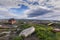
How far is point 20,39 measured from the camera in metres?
5.03

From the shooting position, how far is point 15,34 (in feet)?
16.9

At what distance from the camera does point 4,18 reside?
17.5 ft

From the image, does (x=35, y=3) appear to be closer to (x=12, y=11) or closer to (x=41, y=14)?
(x=41, y=14)

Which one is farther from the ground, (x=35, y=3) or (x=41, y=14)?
(x=35, y=3)

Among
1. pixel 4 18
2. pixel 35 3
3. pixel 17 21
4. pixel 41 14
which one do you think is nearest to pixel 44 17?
pixel 41 14

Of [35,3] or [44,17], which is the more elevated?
[35,3]

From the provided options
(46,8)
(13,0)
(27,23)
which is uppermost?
(13,0)

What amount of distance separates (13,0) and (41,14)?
105cm

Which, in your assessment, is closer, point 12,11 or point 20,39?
point 20,39

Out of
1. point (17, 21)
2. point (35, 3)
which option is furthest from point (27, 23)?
point (35, 3)

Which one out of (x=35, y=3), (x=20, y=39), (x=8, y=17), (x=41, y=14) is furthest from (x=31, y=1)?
(x=20, y=39)

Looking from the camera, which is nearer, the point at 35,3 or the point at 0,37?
the point at 0,37

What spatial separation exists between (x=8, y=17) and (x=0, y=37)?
72 cm

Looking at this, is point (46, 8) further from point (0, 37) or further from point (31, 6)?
point (0, 37)
